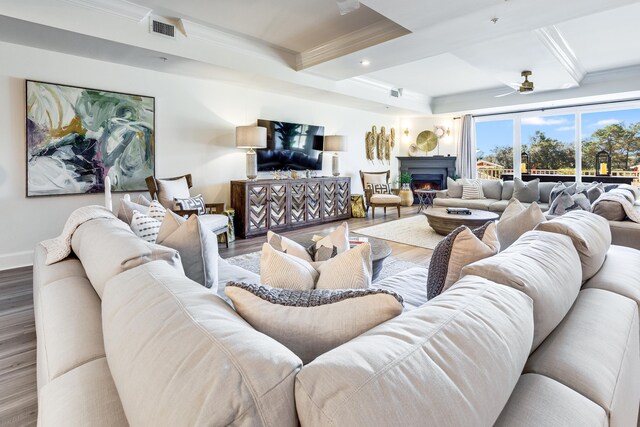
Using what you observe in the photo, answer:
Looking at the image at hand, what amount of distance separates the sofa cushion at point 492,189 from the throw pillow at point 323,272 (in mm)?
6270

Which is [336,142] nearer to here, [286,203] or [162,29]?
[286,203]

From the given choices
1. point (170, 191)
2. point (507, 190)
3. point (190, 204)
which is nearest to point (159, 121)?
point (170, 191)

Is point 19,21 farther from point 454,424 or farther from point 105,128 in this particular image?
point 454,424

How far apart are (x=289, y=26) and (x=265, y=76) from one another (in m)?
0.85

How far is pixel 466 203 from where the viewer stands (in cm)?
640

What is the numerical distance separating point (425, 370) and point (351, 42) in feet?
14.6

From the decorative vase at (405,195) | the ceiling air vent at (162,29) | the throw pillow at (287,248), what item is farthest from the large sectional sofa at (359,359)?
the decorative vase at (405,195)

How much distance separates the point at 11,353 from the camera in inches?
81.5

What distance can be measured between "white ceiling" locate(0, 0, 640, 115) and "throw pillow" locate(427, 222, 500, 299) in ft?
8.41

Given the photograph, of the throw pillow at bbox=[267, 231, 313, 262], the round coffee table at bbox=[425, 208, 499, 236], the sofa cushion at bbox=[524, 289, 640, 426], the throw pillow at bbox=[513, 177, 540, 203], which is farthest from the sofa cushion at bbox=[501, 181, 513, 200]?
the throw pillow at bbox=[267, 231, 313, 262]

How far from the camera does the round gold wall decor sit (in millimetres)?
8805

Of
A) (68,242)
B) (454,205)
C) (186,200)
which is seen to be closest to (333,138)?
(454,205)

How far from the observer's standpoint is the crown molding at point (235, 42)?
4.05 meters

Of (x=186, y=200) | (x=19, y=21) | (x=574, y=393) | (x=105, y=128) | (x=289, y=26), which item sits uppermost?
(x=289, y=26)
